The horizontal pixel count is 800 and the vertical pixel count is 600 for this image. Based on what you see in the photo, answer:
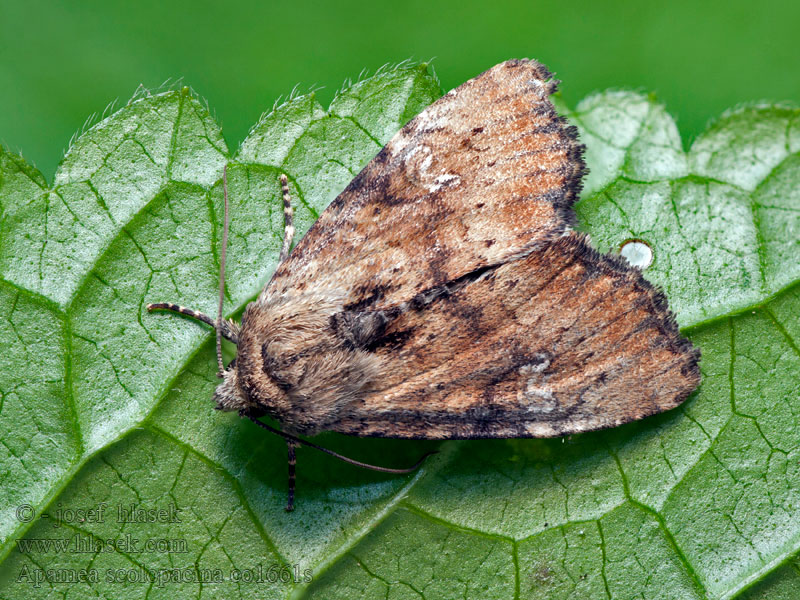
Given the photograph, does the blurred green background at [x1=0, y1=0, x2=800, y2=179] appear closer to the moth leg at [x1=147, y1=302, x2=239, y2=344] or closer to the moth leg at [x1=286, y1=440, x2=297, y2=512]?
the moth leg at [x1=147, y1=302, x2=239, y2=344]

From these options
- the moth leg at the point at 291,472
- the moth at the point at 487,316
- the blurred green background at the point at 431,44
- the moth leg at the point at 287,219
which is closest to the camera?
the moth at the point at 487,316

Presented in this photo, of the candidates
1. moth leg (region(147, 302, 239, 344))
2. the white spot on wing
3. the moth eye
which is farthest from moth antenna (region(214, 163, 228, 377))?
the moth eye

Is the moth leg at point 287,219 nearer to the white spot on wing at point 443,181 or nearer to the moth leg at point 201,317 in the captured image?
the moth leg at point 201,317

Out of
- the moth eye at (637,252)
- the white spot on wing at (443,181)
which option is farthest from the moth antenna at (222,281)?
the moth eye at (637,252)

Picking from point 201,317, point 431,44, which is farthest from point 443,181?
point 431,44

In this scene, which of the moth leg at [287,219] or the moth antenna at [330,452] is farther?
the moth leg at [287,219]
